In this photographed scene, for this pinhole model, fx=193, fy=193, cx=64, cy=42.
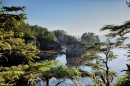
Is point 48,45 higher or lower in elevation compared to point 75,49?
higher

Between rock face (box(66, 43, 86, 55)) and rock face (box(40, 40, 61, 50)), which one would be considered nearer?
rock face (box(40, 40, 61, 50))

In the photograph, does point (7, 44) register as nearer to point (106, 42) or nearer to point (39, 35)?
point (106, 42)

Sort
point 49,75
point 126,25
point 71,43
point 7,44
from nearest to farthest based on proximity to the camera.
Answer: point 7,44 → point 126,25 → point 49,75 → point 71,43

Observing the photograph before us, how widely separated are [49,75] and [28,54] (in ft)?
40.5

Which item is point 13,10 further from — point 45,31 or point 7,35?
point 45,31

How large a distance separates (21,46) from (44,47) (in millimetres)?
Result: 111503

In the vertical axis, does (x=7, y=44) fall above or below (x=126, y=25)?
below

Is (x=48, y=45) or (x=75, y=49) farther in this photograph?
(x=75, y=49)

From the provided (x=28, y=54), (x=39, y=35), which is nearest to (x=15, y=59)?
(x=39, y=35)

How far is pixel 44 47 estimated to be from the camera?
119 meters

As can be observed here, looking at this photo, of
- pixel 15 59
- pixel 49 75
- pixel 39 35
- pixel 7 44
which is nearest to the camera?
pixel 7 44

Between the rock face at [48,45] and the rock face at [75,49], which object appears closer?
the rock face at [48,45]

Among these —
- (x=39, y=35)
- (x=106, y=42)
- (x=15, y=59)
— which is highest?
(x=39, y=35)

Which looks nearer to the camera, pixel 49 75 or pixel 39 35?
pixel 49 75
